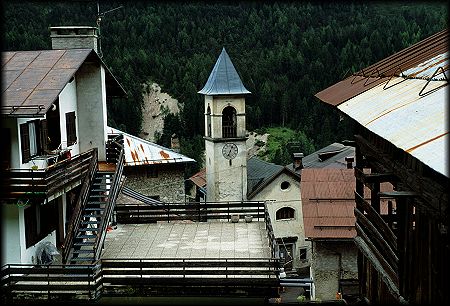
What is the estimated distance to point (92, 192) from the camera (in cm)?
1639

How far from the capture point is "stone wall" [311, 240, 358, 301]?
63.7ft

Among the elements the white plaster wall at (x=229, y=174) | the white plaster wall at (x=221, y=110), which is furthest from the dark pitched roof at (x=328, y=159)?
the white plaster wall at (x=221, y=110)

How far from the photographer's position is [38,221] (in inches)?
613

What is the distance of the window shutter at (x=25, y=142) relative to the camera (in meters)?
14.4

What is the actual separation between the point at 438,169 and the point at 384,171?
499 cm

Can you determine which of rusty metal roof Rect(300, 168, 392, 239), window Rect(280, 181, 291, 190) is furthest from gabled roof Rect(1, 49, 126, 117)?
window Rect(280, 181, 291, 190)

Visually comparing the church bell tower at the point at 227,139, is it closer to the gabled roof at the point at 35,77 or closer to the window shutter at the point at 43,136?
the gabled roof at the point at 35,77

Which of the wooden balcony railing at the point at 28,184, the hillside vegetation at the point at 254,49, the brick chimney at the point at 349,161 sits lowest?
the brick chimney at the point at 349,161

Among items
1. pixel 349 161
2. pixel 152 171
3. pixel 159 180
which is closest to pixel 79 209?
pixel 349 161

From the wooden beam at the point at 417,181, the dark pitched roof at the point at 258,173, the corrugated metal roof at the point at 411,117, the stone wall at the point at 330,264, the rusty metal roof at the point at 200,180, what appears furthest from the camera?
the rusty metal roof at the point at 200,180

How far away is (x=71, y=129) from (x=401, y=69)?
34.7 feet

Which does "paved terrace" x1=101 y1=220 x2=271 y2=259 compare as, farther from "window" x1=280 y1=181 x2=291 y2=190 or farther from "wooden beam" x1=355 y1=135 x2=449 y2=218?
"window" x1=280 y1=181 x2=291 y2=190

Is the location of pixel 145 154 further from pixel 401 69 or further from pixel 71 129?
pixel 401 69

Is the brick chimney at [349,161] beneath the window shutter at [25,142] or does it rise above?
beneath
